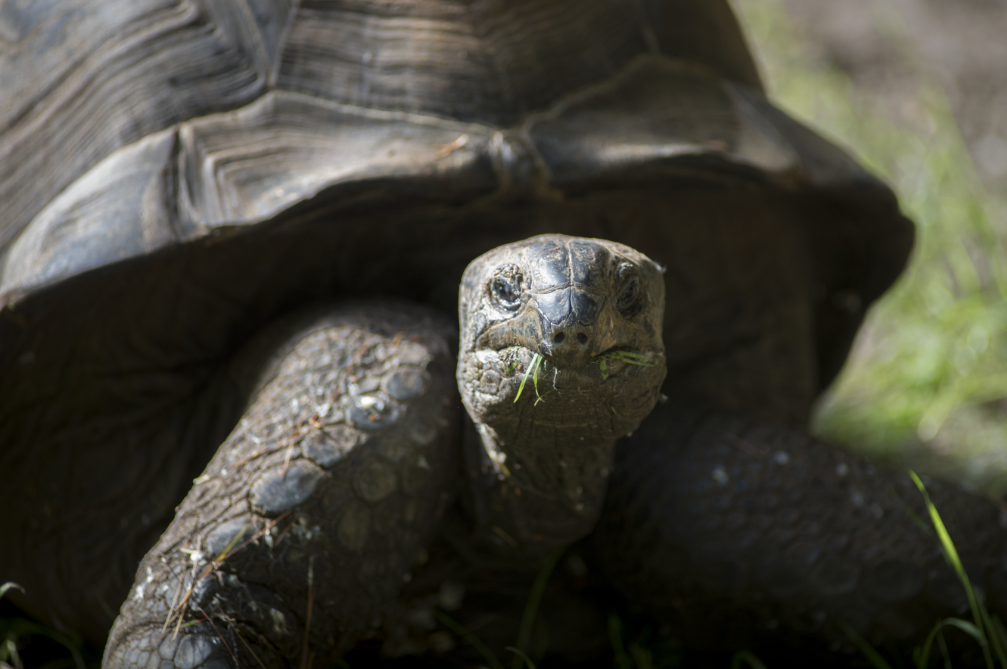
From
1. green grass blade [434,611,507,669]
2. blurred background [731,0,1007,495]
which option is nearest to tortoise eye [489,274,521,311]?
green grass blade [434,611,507,669]

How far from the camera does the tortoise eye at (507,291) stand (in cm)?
145

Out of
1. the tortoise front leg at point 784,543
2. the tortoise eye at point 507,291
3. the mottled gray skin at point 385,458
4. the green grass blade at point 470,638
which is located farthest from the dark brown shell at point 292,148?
the green grass blade at point 470,638

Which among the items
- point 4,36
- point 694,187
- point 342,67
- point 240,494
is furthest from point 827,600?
point 4,36

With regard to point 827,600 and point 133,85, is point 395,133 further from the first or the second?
point 827,600

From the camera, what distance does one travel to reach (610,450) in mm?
1787

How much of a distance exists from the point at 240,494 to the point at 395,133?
0.85m

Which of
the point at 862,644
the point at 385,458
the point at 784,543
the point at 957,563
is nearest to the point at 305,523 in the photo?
the point at 385,458

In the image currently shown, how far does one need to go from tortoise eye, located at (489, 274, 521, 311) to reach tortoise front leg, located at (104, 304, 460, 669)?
0.33m

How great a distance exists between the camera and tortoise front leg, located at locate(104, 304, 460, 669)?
155 cm

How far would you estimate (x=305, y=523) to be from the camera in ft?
5.23

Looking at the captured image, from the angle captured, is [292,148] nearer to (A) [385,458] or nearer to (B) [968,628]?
(A) [385,458]

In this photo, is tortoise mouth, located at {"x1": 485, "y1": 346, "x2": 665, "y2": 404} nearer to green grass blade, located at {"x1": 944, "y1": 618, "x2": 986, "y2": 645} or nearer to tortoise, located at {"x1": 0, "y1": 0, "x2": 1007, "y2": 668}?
tortoise, located at {"x1": 0, "y1": 0, "x2": 1007, "y2": 668}

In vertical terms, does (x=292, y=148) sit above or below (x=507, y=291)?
above

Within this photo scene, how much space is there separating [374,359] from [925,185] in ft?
11.9
